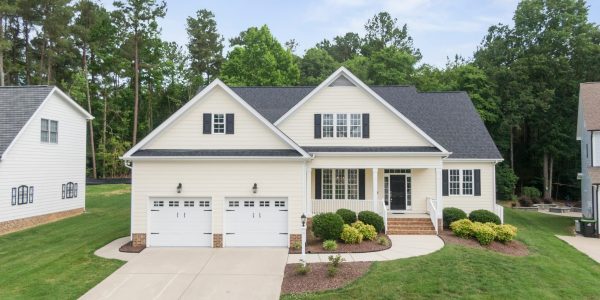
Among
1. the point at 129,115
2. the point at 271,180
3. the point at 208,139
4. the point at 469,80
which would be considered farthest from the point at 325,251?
the point at 129,115

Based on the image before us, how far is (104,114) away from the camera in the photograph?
46.4m

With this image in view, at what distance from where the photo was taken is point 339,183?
20.4 meters

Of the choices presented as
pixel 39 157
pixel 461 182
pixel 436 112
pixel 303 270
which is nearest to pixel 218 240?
pixel 303 270

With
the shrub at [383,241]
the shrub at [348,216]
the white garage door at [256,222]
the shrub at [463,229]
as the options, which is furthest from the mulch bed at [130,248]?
the shrub at [463,229]

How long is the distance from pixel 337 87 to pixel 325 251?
824 cm

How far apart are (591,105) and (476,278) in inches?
687

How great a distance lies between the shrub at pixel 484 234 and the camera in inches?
621

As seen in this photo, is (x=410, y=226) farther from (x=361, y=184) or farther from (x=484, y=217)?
(x=484, y=217)

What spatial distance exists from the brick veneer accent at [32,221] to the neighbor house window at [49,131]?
4.04m

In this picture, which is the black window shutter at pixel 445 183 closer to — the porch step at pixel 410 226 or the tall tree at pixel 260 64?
the porch step at pixel 410 226

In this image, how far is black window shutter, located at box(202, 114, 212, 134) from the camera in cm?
1633

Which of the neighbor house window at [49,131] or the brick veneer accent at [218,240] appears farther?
the neighbor house window at [49,131]

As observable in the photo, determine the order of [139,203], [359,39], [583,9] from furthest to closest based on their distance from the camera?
[359,39]
[583,9]
[139,203]

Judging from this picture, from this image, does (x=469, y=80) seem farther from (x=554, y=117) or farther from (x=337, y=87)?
(x=337, y=87)
